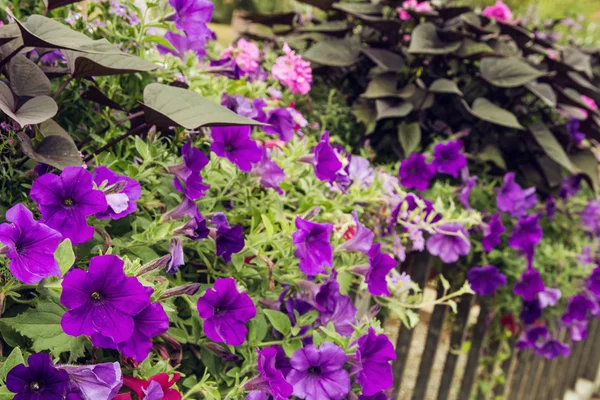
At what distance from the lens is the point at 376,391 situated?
99cm

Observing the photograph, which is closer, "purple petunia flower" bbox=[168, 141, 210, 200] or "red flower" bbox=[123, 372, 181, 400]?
"red flower" bbox=[123, 372, 181, 400]

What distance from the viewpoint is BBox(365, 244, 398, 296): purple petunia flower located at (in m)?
1.12

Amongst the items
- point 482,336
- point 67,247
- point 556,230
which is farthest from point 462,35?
point 67,247

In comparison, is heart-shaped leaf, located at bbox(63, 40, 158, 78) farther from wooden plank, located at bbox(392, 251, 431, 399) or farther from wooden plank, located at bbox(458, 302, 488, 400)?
wooden plank, located at bbox(458, 302, 488, 400)

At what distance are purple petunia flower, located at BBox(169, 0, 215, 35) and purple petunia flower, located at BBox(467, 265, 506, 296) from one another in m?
1.21

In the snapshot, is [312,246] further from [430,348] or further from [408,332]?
[430,348]

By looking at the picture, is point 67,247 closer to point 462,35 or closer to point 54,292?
point 54,292

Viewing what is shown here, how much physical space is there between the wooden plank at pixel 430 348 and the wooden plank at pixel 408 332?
0.57ft

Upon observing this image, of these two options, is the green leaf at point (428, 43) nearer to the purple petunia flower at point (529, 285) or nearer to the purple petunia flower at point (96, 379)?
the purple petunia flower at point (529, 285)

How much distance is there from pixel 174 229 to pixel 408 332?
4.12ft

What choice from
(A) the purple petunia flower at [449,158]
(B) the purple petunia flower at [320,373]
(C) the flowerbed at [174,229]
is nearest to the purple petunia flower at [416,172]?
(C) the flowerbed at [174,229]

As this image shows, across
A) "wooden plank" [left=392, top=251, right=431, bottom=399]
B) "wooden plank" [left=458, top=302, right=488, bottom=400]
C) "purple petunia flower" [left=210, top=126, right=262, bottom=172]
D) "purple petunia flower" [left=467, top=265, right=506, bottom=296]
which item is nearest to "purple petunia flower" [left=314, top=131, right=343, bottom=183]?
"purple petunia flower" [left=210, top=126, right=262, bottom=172]

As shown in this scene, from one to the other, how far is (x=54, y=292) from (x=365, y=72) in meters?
1.73

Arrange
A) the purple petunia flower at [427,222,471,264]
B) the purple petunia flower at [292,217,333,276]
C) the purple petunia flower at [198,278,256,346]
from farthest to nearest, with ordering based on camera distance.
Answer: the purple petunia flower at [427,222,471,264] → the purple petunia flower at [292,217,333,276] → the purple petunia flower at [198,278,256,346]
